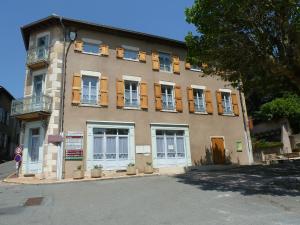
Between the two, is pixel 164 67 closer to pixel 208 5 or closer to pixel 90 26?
pixel 90 26

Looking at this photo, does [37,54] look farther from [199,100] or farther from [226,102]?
[226,102]

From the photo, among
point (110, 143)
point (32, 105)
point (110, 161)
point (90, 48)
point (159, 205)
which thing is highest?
point (90, 48)

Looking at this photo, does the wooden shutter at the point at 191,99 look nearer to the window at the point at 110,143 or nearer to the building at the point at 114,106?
the building at the point at 114,106

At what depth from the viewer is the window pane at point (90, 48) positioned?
17562 millimetres

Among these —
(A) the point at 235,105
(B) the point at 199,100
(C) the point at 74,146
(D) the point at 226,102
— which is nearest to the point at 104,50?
(C) the point at 74,146

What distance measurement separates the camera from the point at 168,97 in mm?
19234

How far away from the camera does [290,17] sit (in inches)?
386

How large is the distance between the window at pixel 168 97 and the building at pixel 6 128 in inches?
731

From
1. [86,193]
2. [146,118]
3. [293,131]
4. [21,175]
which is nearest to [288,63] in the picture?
[86,193]

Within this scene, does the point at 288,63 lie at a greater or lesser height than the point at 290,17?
lesser

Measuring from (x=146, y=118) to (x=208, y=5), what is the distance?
8859 millimetres

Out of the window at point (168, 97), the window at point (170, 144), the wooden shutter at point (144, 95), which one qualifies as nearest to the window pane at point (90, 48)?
the wooden shutter at point (144, 95)

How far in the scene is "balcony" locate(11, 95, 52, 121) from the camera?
15.6m

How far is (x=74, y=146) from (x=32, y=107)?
3.05m
